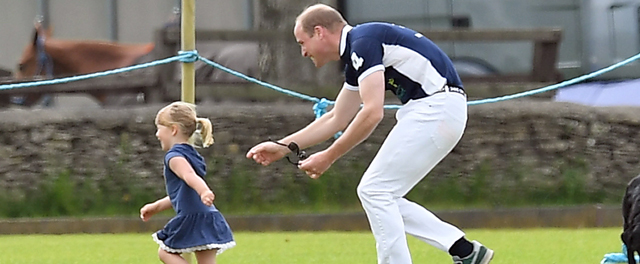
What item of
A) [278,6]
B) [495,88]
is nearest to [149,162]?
[278,6]

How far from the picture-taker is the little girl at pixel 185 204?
6.43 m

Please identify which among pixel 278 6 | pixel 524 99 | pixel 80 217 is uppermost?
pixel 278 6

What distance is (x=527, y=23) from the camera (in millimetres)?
15695

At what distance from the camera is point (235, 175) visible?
40.4 ft

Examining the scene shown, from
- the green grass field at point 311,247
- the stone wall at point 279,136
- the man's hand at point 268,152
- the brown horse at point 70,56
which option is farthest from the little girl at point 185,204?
the brown horse at point 70,56

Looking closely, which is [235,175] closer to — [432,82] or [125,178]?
[125,178]

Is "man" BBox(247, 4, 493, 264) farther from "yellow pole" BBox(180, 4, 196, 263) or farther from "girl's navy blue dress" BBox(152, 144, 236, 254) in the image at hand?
"yellow pole" BBox(180, 4, 196, 263)

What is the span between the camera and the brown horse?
1533cm

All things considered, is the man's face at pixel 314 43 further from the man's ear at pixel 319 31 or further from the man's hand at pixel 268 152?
the man's hand at pixel 268 152

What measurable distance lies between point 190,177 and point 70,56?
9.45 m

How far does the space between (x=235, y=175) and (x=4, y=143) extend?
2.24 metres

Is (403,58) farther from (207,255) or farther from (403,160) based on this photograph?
(207,255)

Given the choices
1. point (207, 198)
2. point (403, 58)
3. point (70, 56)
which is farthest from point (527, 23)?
point (207, 198)

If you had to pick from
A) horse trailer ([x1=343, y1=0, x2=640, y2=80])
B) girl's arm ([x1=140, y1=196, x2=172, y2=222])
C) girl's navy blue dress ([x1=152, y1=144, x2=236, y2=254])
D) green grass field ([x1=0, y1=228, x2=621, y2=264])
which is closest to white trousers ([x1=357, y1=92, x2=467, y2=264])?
girl's navy blue dress ([x1=152, y1=144, x2=236, y2=254])
